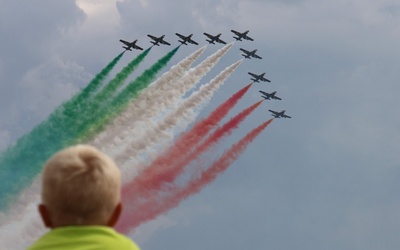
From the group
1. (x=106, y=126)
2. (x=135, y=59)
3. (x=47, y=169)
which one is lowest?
(x=47, y=169)

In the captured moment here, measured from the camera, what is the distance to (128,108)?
341ft

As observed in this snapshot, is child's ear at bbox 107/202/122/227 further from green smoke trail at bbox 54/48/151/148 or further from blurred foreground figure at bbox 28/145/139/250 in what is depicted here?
green smoke trail at bbox 54/48/151/148

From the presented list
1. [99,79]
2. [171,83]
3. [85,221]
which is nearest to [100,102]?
[99,79]

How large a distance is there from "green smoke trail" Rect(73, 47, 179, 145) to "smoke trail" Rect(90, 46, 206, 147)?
714mm

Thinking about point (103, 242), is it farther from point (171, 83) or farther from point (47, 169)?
point (171, 83)

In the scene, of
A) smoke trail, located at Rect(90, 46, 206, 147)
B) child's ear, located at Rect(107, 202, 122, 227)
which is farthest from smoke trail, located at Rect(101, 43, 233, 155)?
child's ear, located at Rect(107, 202, 122, 227)

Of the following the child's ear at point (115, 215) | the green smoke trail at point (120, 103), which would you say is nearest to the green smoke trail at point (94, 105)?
the green smoke trail at point (120, 103)

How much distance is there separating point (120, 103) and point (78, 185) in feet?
316

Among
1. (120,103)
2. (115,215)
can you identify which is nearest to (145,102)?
(120,103)

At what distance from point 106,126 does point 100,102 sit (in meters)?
4.00

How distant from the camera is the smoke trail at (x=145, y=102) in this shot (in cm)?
10362

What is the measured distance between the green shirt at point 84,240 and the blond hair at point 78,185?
0.13 m

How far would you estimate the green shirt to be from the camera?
7.15 m

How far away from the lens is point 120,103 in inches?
4060
